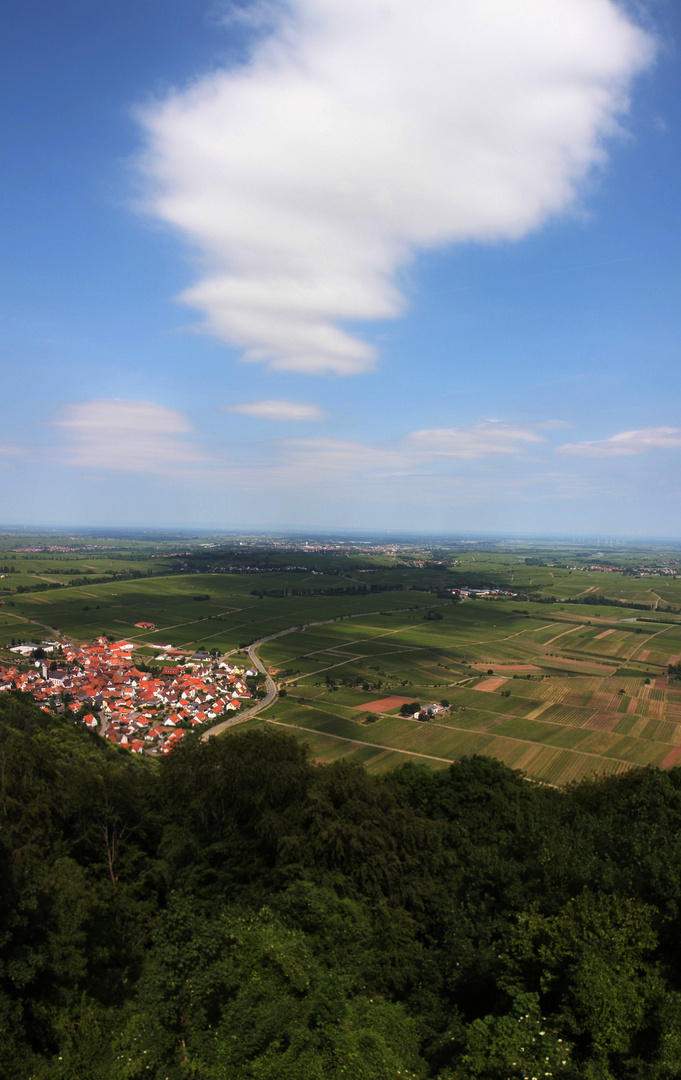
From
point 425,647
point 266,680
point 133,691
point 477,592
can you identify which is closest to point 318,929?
point 133,691

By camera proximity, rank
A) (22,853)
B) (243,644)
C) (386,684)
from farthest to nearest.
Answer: (243,644) < (386,684) < (22,853)

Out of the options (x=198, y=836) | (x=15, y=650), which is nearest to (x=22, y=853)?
(x=198, y=836)

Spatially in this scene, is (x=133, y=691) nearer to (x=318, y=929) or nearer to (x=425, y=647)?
(x=425, y=647)

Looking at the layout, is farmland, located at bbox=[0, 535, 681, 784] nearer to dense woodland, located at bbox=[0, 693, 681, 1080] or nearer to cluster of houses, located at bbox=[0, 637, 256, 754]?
cluster of houses, located at bbox=[0, 637, 256, 754]

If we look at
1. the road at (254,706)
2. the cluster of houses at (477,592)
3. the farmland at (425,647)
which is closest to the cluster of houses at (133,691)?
the road at (254,706)

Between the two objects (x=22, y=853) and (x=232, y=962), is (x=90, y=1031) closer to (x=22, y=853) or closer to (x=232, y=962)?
(x=232, y=962)

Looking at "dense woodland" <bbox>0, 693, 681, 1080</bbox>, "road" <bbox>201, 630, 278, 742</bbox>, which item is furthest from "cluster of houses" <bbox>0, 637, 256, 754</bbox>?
"dense woodland" <bbox>0, 693, 681, 1080</bbox>

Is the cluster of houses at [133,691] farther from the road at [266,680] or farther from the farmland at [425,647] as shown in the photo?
the farmland at [425,647]
